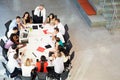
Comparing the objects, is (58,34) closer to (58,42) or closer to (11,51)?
(58,42)

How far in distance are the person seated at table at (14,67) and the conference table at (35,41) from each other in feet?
0.77

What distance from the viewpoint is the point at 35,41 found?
22.7ft

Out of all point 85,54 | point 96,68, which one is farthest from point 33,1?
point 96,68

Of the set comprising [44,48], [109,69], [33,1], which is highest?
[33,1]

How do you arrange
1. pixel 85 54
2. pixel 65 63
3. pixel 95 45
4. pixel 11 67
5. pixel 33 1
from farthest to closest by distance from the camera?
pixel 33 1 → pixel 95 45 → pixel 85 54 → pixel 65 63 → pixel 11 67

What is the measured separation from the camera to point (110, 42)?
8609 mm

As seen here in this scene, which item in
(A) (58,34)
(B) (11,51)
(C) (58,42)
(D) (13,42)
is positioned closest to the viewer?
(B) (11,51)

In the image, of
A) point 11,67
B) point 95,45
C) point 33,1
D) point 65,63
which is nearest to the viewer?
point 11,67

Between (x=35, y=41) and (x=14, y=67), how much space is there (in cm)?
119

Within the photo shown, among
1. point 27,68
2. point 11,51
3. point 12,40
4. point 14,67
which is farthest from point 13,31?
point 27,68

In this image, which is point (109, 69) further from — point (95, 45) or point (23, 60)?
point (23, 60)

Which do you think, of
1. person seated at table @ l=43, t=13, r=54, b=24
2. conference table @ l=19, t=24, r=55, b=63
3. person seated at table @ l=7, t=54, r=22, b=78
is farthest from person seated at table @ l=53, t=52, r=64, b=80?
person seated at table @ l=43, t=13, r=54, b=24

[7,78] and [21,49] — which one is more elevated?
[21,49]

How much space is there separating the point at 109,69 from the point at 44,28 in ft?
7.72
